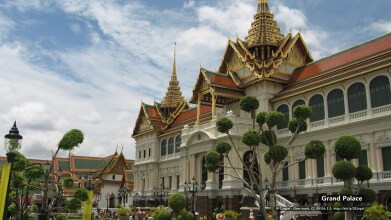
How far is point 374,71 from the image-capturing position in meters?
30.2

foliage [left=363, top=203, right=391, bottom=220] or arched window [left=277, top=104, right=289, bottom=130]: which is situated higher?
arched window [left=277, top=104, right=289, bottom=130]

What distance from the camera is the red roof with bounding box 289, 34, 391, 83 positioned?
3308 cm

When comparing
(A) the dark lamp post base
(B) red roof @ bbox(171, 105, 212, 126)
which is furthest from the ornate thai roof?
(A) the dark lamp post base

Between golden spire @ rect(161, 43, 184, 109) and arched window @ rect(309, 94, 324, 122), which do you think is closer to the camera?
arched window @ rect(309, 94, 324, 122)

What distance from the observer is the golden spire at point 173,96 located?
62.3m

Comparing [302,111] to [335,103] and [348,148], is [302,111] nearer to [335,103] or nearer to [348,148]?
[348,148]

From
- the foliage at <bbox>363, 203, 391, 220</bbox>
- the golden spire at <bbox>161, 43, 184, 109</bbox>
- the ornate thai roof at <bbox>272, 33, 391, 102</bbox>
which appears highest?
the golden spire at <bbox>161, 43, 184, 109</bbox>

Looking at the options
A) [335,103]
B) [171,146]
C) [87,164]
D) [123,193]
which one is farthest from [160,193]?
[87,164]

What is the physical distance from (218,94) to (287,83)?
20.7ft

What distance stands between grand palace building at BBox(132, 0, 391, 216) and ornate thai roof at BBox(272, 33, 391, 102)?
0.09 meters

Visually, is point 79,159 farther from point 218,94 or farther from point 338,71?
point 338,71

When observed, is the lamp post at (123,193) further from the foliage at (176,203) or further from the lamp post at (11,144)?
the lamp post at (11,144)

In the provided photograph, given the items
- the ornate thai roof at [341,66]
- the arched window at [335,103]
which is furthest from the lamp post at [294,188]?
the ornate thai roof at [341,66]

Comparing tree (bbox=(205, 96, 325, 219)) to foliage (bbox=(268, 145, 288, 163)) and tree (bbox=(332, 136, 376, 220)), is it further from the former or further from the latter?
tree (bbox=(332, 136, 376, 220))
